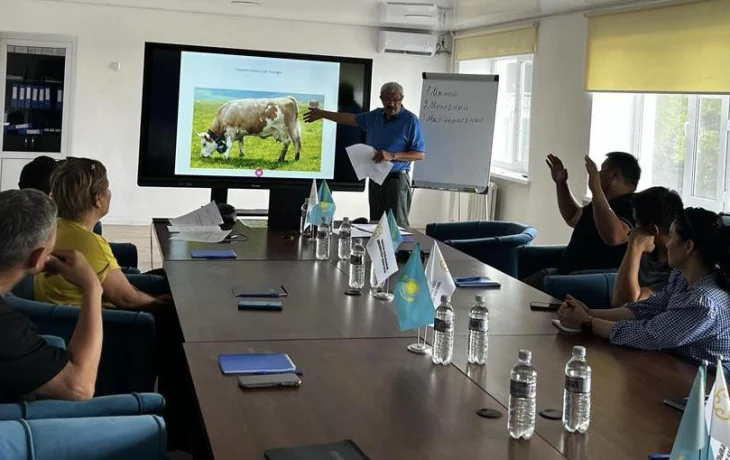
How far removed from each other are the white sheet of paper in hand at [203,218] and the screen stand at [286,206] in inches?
12.2

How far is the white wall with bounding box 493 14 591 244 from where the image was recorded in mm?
7117

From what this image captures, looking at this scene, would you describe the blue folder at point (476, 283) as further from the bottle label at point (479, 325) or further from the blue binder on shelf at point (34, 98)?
the blue binder on shelf at point (34, 98)

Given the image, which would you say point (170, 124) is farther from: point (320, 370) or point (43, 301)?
point (320, 370)

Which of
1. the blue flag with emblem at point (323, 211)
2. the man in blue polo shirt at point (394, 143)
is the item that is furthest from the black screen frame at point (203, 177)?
the blue flag with emblem at point (323, 211)

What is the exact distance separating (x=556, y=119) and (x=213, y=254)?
4434mm

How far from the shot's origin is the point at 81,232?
309cm

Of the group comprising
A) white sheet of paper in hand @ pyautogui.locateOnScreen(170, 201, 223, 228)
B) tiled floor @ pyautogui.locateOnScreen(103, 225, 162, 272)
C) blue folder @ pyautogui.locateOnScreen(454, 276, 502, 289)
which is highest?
white sheet of paper in hand @ pyautogui.locateOnScreen(170, 201, 223, 228)

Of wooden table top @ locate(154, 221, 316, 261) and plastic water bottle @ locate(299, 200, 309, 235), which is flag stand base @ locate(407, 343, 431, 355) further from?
plastic water bottle @ locate(299, 200, 309, 235)

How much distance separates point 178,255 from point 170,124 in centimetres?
190

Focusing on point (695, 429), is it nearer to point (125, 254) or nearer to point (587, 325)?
point (587, 325)

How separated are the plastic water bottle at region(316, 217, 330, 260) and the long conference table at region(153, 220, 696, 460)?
0.55 m

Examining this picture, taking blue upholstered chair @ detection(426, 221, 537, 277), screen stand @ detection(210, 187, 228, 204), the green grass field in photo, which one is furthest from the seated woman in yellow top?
screen stand @ detection(210, 187, 228, 204)

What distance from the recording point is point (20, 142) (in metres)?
9.16

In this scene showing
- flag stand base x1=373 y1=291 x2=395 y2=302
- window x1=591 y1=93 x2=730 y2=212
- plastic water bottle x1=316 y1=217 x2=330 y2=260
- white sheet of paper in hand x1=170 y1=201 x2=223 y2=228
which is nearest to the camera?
flag stand base x1=373 y1=291 x2=395 y2=302
